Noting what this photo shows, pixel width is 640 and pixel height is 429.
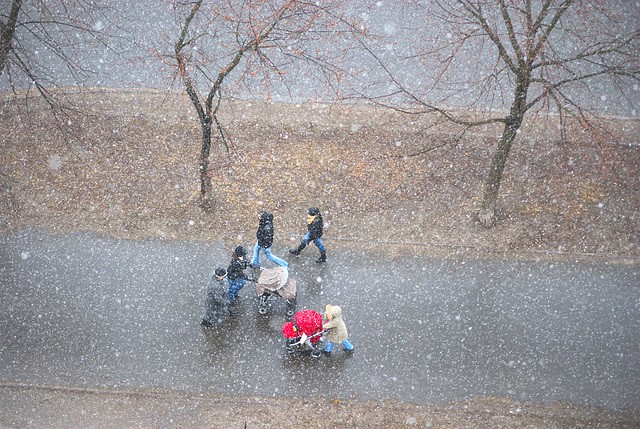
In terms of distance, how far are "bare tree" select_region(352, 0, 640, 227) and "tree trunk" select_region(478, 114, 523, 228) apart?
0.07ft

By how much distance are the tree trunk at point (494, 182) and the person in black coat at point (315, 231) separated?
144 inches

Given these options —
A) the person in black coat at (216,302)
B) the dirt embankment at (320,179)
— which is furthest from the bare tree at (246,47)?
the person in black coat at (216,302)

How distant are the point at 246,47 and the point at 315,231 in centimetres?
356

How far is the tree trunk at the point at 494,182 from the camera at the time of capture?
943cm

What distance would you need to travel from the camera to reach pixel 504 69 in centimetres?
896

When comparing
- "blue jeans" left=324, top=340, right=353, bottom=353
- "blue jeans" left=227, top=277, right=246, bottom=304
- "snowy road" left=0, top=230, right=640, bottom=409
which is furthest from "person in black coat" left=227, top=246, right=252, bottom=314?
"blue jeans" left=324, top=340, right=353, bottom=353

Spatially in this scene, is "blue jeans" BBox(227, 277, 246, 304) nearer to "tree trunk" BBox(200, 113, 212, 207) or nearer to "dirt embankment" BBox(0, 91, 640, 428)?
"dirt embankment" BBox(0, 91, 640, 428)

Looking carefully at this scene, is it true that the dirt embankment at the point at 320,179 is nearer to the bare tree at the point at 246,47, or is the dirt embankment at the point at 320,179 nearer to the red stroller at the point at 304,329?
the bare tree at the point at 246,47

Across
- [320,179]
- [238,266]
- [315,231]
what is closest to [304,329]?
[238,266]

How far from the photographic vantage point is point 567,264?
9.27 m

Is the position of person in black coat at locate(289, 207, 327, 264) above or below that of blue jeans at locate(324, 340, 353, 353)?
above

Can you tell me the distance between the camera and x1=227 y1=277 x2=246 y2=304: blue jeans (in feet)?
26.6

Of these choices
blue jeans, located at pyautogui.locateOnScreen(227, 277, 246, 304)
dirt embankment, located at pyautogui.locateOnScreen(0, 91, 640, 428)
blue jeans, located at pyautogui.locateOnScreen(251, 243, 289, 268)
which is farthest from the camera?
dirt embankment, located at pyautogui.locateOnScreen(0, 91, 640, 428)

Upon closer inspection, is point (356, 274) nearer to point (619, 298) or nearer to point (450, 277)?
point (450, 277)
